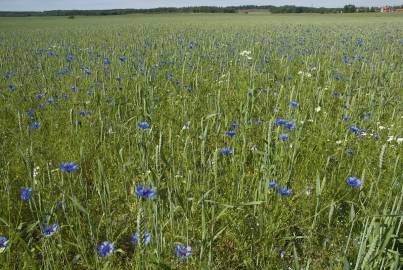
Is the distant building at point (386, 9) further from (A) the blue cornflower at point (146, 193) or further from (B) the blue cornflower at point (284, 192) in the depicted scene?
(A) the blue cornflower at point (146, 193)

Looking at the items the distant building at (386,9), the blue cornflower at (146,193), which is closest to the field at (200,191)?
the blue cornflower at (146,193)

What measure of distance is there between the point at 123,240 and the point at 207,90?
2.52 metres

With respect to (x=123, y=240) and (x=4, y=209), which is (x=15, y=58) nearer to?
(x=4, y=209)

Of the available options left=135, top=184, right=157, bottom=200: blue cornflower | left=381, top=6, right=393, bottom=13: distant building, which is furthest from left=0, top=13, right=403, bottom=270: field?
left=381, top=6, right=393, bottom=13: distant building

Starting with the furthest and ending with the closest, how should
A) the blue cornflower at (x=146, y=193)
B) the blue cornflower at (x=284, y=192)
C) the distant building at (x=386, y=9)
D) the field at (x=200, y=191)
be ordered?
the distant building at (x=386, y=9), the blue cornflower at (x=284, y=192), the field at (x=200, y=191), the blue cornflower at (x=146, y=193)

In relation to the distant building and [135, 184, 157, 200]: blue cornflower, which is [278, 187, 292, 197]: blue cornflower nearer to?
[135, 184, 157, 200]: blue cornflower

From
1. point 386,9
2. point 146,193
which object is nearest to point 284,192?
point 146,193

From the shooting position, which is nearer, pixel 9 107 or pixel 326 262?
pixel 326 262

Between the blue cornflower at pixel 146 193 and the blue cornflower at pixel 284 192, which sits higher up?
the blue cornflower at pixel 146 193

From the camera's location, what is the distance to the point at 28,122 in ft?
10.6

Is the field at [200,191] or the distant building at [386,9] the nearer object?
the field at [200,191]

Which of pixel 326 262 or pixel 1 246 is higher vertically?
pixel 1 246

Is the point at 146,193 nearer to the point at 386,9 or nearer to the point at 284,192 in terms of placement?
the point at 284,192

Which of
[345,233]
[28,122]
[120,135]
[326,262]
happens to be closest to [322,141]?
[345,233]
